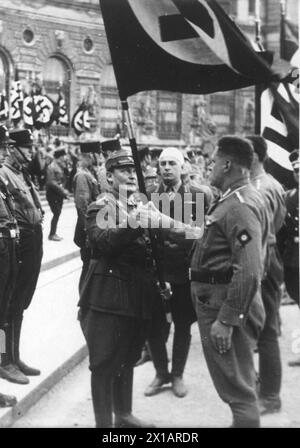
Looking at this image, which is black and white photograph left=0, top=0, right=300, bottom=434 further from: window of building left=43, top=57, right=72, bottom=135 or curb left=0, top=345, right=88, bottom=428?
window of building left=43, top=57, right=72, bottom=135

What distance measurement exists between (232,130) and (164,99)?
487 centimetres

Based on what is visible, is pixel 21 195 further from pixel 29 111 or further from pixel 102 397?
pixel 29 111

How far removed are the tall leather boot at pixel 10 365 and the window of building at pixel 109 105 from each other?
863 inches

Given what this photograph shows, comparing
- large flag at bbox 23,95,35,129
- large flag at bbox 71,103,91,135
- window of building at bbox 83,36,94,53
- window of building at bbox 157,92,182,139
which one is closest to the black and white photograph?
large flag at bbox 23,95,35,129

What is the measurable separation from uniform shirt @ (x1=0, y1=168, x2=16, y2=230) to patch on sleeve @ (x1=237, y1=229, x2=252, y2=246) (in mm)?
1812

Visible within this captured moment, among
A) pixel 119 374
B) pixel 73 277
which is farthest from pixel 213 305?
pixel 73 277

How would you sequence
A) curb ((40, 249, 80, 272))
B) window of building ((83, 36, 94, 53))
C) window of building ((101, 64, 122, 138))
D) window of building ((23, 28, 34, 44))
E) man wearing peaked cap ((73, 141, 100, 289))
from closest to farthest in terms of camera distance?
man wearing peaked cap ((73, 141, 100, 289)), curb ((40, 249, 80, 272)), window of building ((23, 28, 34, 44)), window of building ((83, 36, 94, 53)), window of building ((101, 64, 122, 138))

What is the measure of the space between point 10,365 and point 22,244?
879mm

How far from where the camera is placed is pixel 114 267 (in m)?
3.87

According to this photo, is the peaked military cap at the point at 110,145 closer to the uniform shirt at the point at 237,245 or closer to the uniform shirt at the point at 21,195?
the uniform shirt at the point at 21,195

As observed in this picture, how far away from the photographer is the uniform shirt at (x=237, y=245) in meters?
3.40

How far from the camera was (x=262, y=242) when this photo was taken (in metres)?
3.64

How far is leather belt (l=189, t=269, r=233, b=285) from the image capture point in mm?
3570
